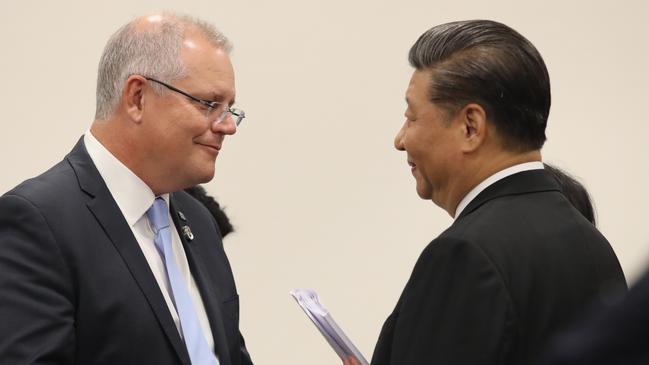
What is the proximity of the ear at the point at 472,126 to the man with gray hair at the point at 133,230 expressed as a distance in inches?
24.9

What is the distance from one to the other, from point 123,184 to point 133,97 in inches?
7.7

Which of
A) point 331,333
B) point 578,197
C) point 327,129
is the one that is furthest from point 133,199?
point 327,129

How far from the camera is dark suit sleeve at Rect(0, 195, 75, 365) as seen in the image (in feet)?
5.67

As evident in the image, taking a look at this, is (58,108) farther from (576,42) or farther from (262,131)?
(576,42)

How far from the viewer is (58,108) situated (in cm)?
416

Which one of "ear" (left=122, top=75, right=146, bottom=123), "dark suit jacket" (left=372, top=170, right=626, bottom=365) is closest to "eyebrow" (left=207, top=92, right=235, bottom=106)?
"ear" (left=122, top=75, right=146, bottom=123)

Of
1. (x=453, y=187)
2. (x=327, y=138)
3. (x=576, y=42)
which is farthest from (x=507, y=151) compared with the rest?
(x=576, y=42)

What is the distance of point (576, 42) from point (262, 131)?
1.50 metres

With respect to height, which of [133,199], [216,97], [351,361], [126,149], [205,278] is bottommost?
[351,361]

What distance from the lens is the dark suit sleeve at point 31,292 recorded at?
1728mm

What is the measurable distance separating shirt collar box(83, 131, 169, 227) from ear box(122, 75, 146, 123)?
10 centimetres

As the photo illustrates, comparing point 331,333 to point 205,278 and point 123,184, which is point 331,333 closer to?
point 205,278

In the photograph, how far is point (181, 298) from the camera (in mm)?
2027

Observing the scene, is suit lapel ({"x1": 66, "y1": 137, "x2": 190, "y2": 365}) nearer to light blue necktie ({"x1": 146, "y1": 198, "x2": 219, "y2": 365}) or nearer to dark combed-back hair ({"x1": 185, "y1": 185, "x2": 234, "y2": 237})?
light blue necktie ({"x1": 146, "y1": 198, "x2": 219, "y2": 365})
